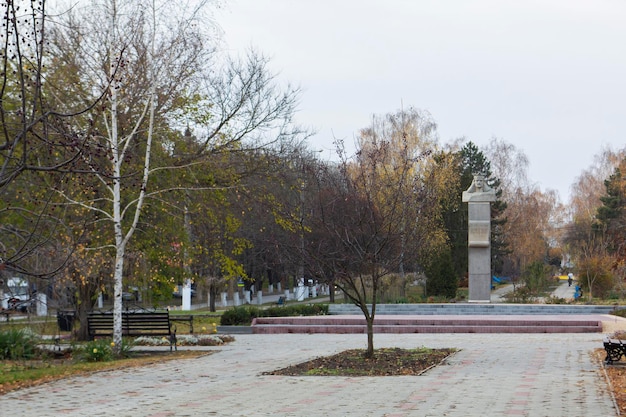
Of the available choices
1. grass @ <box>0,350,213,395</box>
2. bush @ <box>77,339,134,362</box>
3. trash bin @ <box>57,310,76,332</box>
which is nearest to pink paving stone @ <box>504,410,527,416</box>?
grass @ <box>0,350,213,395</box>

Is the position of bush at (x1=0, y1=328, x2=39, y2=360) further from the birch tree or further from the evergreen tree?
the evergreen tree

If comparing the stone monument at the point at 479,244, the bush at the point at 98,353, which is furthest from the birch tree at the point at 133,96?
the stone monument at the point at 479,244

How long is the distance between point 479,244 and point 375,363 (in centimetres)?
2359

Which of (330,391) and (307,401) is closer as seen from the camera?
(307,401)

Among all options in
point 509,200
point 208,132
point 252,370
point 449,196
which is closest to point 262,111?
point 208,132

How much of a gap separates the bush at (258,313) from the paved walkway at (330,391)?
921 centimetres

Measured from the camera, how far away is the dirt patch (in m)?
14.4

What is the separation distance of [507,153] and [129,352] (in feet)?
222

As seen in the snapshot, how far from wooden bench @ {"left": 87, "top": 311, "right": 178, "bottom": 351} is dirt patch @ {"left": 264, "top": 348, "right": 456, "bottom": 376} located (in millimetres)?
5263

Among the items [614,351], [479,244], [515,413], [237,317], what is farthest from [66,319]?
[515,413]

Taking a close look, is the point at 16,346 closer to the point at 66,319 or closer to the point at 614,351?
the point at 66,319

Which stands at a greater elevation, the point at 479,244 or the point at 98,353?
the point at 479,244

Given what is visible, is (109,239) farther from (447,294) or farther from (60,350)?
(447,294)

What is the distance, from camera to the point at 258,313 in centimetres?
2825
